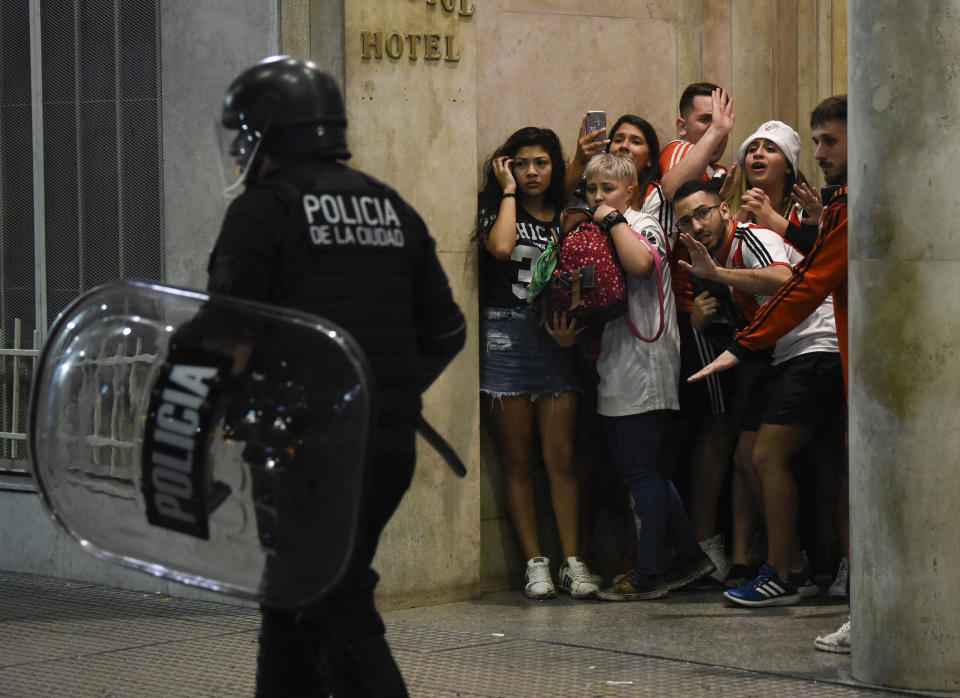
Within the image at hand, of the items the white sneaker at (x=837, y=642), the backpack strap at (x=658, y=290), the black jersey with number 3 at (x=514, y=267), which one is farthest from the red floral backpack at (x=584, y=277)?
the white sneaker at (x=837, y=642)

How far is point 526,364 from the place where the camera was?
6.90 meters

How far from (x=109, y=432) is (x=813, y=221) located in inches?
155

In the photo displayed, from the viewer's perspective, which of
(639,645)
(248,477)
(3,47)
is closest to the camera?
(248,477)

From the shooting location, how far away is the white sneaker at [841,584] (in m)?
6.71

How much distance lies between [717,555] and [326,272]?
3.91 metres

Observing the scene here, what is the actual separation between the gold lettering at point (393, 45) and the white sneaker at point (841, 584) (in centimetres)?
297

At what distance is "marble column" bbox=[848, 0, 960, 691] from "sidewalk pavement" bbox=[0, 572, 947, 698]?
10.8 inches

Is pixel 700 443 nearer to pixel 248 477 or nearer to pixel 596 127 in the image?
pixel 596 127

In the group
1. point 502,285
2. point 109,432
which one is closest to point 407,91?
point 502,285

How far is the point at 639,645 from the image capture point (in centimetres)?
592

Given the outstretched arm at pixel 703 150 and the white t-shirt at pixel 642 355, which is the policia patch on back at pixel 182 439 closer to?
the white t-shirt at pixel 642 355

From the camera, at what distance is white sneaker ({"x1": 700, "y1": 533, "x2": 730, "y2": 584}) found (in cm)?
708

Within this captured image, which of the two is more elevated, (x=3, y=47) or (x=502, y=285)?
(x=3, y=47)

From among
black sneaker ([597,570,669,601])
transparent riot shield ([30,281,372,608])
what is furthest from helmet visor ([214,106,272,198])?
black sneaker ([597,570,669,601])
